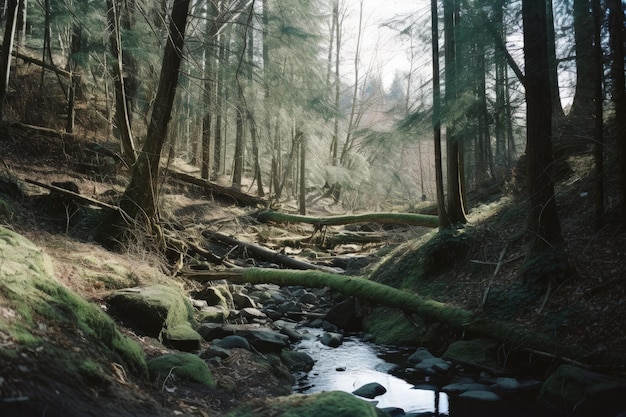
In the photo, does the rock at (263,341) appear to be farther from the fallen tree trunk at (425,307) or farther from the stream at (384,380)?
the fallen tree trunk at (425,307)

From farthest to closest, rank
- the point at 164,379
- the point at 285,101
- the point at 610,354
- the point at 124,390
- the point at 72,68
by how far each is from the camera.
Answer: the point at 285,101
the point at 72,68
the point at 610,354
the point at 164,379
the point at 124,390

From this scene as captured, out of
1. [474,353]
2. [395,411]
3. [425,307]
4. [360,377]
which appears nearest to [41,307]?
[395,411]

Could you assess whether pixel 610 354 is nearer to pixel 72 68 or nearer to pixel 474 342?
pixel 474 342

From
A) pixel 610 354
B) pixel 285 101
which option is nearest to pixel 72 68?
pixel 285 101

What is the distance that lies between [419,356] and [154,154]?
5699 millimetres

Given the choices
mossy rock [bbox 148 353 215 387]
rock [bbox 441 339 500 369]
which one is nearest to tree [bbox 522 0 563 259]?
rock [bbox 441 339 500 369]

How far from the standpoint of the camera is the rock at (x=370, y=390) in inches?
220

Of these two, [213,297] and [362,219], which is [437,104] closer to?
[213,297]

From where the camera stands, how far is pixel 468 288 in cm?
858

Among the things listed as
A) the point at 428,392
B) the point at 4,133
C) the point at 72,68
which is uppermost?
the point at 72,68

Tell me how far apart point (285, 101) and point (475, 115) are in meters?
7.41

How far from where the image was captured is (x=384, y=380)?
246 inches

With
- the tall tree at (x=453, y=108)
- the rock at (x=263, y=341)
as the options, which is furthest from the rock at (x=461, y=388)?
the tall tree at (x=453, y=108)

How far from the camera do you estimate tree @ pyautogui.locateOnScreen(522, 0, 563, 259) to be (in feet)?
22.9
